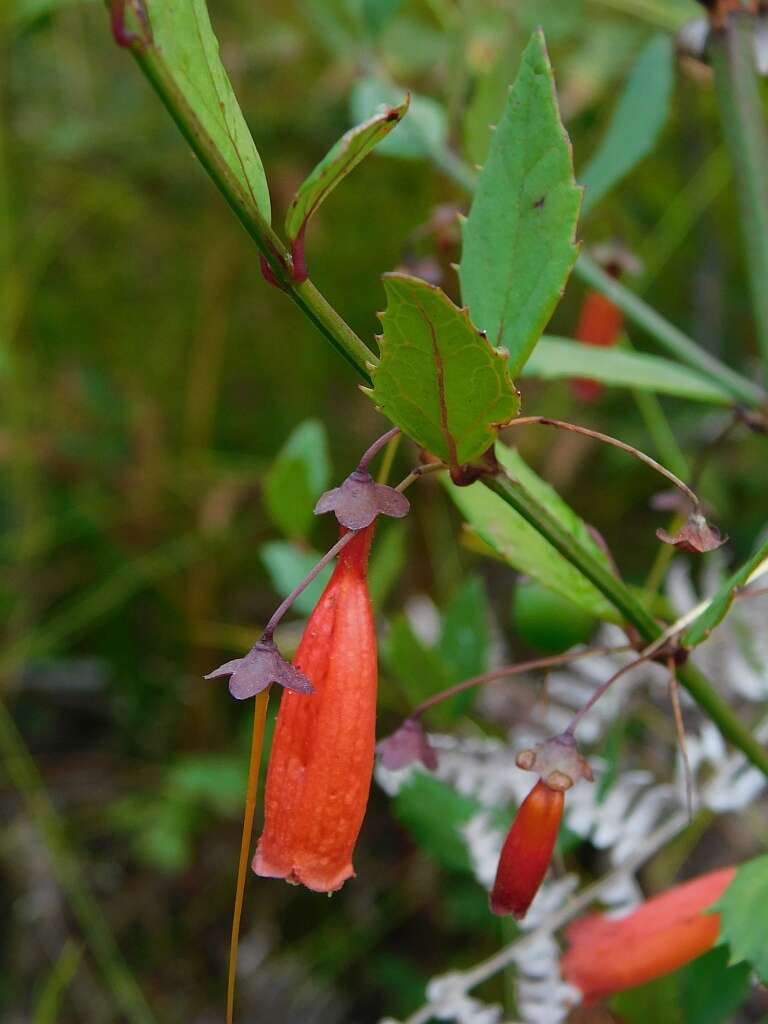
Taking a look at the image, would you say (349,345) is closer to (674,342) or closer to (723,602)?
(723,602)

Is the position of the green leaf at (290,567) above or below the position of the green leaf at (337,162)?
above

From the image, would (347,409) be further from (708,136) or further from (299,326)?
(708,136)

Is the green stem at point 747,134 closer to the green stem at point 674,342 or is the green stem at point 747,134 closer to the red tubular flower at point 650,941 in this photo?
the green stem at point 674,342

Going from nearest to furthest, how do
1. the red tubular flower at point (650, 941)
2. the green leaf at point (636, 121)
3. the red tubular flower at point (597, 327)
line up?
the red tubular flower at point (650, 941) → the green leaf at point (636, 121) → the red tubular flower at point (597, 327)

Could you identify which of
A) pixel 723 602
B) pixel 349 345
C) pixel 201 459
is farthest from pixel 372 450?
pixel 201 459

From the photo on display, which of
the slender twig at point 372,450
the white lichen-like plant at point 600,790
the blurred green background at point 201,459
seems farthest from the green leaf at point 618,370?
the blurred green background at point 201,459
